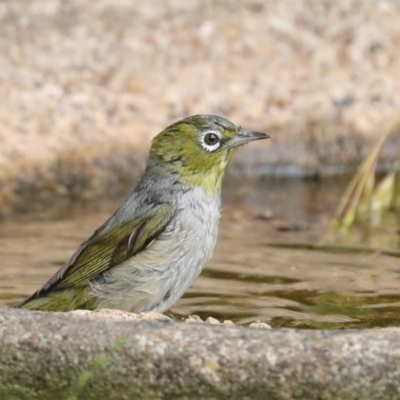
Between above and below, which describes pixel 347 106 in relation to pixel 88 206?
above

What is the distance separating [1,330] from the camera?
13.2 ft

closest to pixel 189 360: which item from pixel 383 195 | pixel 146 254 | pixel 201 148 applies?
pixel 146 254

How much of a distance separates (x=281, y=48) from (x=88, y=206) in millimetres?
2353

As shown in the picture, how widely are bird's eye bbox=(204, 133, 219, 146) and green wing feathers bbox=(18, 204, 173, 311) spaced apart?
1.47 feet

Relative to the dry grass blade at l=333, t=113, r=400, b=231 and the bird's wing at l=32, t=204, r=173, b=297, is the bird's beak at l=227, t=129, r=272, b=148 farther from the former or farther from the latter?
the dry grass blade at l=333, t=113, r=400, b=231

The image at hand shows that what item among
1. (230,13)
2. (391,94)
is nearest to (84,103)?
(230,13)

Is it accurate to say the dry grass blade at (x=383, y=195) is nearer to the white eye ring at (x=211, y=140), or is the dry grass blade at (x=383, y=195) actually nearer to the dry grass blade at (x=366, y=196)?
the dry grass blade at (x=366, y=196)

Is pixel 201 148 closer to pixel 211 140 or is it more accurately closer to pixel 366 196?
pixel 211 140

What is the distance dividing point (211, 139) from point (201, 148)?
7cm

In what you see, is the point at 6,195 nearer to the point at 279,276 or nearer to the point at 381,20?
the point at 279,276

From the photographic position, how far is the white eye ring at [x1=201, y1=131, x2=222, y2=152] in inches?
239

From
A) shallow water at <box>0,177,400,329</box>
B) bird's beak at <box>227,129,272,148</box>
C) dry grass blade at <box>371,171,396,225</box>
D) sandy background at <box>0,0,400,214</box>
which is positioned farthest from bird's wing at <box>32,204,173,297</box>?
sandy background at <box>0,0,400,214</box>

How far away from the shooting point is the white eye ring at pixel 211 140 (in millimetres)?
6074

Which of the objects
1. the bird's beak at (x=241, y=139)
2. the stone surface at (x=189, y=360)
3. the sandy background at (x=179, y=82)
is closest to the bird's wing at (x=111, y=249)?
the bird's beak at (x=241, y=139)
